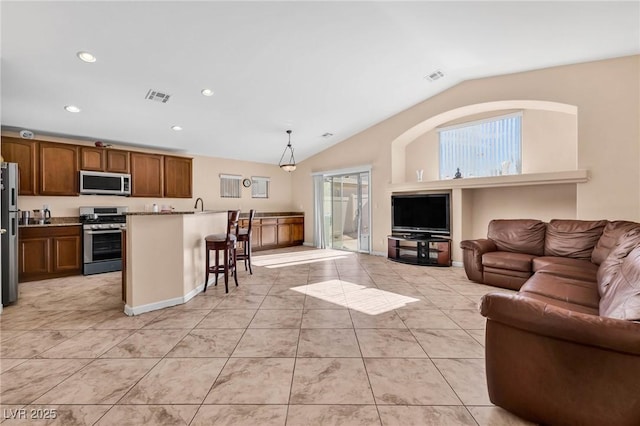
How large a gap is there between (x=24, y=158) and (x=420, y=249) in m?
7.08

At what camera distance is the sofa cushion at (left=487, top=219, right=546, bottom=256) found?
403 cm

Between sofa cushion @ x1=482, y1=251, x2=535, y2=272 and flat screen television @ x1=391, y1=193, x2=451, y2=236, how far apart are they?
130 centimetres

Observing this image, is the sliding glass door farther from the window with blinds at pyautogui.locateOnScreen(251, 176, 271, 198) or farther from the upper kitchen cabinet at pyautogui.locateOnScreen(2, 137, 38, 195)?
the upper kitchen cabinet at pyautogui.locateOnScreen(2, 137, 38, 195)

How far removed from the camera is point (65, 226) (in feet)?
15.1

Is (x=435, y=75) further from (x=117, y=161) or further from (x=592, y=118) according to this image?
(x=117, y=161)

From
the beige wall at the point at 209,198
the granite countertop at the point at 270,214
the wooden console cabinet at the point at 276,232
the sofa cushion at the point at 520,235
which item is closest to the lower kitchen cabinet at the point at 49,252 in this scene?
the beige wall at the point at 209,198

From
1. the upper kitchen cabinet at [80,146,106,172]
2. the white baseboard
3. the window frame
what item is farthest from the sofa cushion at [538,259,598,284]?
the upper kitchen cabinet at [80,146,106,172]

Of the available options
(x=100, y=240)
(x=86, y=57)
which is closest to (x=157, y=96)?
(x=86, y=57)

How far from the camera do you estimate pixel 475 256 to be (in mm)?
4172

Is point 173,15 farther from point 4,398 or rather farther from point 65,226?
point 65,226

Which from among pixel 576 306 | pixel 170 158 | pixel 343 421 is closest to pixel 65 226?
pixel 170 158

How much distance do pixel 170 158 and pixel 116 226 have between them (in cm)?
179

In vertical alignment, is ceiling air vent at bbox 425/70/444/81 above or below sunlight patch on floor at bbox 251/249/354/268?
above

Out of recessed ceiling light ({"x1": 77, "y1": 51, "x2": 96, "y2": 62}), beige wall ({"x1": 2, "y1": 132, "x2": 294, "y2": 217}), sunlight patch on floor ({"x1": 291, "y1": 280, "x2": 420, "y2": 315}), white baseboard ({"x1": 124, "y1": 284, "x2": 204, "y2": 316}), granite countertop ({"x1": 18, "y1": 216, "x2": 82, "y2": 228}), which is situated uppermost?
recessed ceiling light ({"x1": 77, "y1": 51, "x2": 96, "y2": 62})
